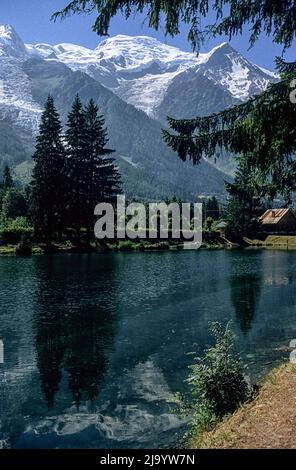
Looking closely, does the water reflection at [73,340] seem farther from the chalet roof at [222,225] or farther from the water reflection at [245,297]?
the chalet roof at [222,225]

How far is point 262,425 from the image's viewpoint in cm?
909

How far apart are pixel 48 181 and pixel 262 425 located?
207 feet

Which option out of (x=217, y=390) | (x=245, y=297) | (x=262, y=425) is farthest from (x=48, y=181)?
(x=262, y=425)

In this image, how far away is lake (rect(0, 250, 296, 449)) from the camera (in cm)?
1238

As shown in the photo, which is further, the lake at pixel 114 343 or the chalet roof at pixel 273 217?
the chalet roof at pixel 273 217

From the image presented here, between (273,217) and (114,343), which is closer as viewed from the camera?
(114,343)

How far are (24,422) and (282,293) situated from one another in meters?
24.8

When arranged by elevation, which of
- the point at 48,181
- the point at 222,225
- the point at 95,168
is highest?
the point at 95,168

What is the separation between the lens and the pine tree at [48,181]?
218 ft

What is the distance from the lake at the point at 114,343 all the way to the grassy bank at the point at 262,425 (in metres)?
1.89

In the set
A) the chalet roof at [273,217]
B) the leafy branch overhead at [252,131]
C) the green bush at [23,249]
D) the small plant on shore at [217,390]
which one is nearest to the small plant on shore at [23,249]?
the green bush at [23,249]

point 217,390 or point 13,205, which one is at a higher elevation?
point 13,205

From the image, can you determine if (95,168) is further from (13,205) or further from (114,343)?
(114,343)

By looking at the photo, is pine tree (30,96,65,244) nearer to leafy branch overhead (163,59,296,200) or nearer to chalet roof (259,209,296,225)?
leafy branch overhead (163,59,296,200)
